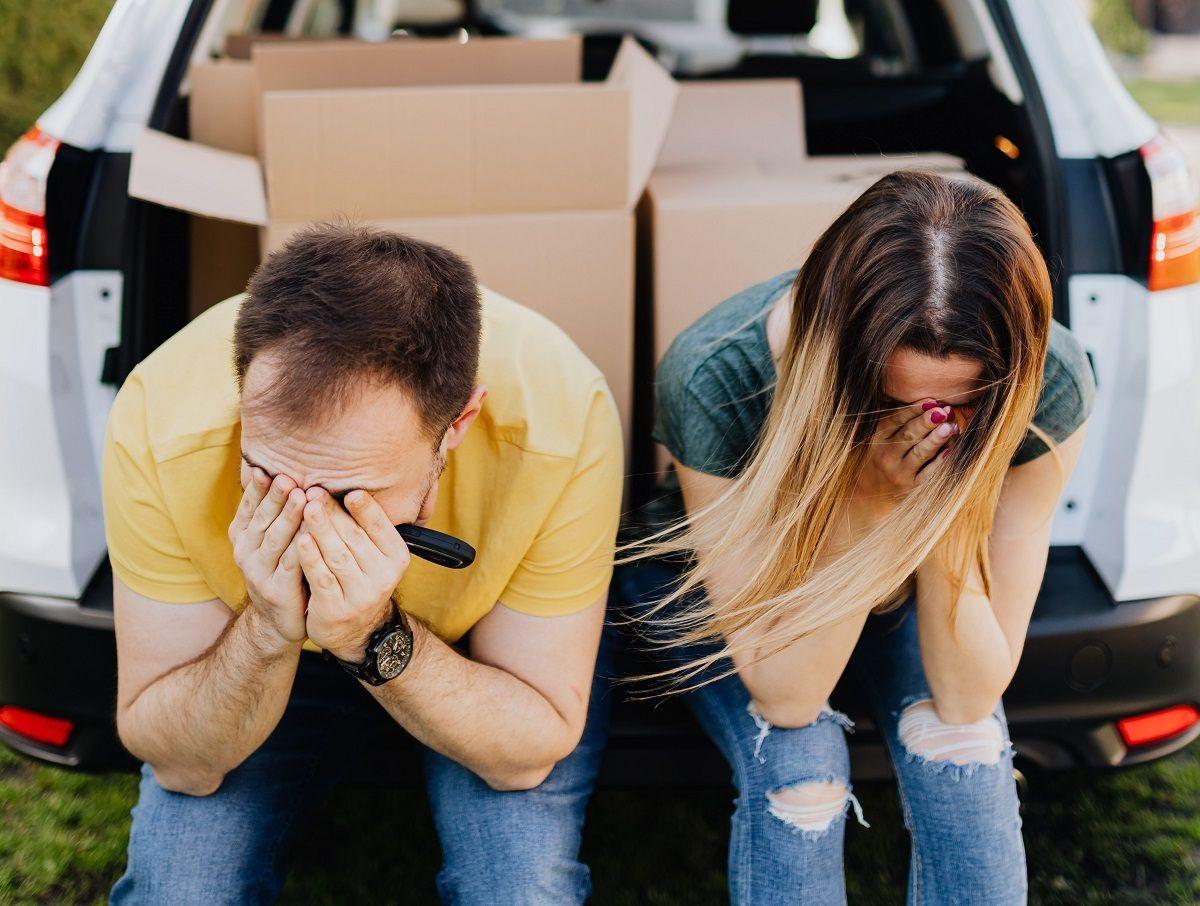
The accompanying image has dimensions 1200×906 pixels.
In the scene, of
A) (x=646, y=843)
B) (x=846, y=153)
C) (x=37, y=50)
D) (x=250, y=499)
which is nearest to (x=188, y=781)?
(x=250, y=499)

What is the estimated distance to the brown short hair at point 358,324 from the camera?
4.03 ft

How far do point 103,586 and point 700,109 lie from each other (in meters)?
Answer: 1.38

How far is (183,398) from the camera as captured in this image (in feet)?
4.59

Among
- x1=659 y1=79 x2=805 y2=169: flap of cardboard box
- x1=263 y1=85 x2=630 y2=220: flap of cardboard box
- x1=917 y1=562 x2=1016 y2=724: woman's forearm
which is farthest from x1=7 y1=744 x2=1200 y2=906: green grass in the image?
x1=659 y1=79 x2=805 y2=169: flap of cardboard box

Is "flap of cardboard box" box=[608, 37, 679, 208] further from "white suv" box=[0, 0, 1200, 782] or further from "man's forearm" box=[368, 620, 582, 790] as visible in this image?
"man's forearm" box=[368, 620, 582, 790]

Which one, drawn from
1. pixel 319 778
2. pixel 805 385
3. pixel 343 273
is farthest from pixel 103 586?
pixel 805 385

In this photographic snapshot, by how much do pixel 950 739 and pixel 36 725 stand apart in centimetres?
120

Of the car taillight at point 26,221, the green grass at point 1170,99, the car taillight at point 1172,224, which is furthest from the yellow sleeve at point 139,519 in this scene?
the green grass at point 1170,99

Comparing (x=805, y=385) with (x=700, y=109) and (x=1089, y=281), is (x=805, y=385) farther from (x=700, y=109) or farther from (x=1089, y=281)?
(x=700, y=109)

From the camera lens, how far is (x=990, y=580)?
1562mm

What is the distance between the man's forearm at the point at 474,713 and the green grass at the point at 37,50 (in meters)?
5.48

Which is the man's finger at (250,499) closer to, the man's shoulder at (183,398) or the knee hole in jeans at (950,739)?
the man's shoulder at (183,398)

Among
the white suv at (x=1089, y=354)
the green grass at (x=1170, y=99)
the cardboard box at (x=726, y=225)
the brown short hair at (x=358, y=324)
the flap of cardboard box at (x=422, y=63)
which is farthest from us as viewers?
the green grass at (x=1170, y=99)

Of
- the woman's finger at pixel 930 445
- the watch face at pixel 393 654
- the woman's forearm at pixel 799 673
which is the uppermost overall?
the woman's finger at pixel 930 445
